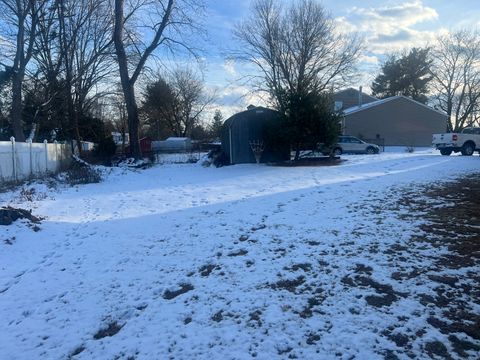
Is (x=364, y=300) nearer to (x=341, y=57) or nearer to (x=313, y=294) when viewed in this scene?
(x=313, y=294)

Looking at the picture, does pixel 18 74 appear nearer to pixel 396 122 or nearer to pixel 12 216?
pixel 12 216

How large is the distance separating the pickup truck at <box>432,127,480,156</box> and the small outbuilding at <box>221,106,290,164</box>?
30.0 ft

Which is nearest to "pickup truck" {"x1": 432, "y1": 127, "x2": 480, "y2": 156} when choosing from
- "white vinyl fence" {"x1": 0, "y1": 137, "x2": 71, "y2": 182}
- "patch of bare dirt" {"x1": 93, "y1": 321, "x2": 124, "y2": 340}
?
"white vinyl fence" {"x1": 0, "y1": 137, "x2": 71, "y2": 182}

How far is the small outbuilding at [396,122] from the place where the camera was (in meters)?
37.7

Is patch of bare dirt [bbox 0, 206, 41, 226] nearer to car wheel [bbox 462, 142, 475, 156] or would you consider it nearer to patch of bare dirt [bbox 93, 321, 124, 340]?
patch of bare dirt [bbox 93, 321, 124, 340]

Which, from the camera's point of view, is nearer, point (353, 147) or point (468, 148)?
point (468, 148)

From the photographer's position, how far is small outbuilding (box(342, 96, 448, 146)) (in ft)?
124

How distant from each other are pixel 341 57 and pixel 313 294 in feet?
108

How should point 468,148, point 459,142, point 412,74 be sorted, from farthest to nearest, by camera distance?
1. point 412,74
2. point 468,148
3. point 459,142

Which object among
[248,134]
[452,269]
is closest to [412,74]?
[248,134]

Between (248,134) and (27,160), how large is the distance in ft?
36.0

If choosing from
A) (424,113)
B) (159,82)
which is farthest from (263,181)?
(159,82)

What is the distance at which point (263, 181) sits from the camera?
13.8 m

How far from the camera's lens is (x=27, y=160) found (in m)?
15.8
